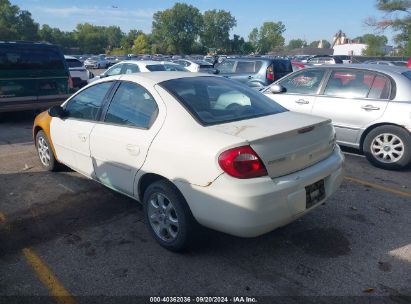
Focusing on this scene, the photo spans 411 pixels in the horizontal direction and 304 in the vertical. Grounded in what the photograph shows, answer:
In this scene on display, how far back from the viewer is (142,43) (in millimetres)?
103750

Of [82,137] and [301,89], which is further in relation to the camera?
[301,89]

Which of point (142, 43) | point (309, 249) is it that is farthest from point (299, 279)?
point (142, 43)

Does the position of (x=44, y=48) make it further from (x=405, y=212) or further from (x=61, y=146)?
(x=405, y=212)

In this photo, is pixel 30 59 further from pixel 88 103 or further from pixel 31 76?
pixel 88 103

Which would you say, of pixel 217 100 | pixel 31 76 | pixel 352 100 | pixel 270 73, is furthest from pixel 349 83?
pixel 31 76

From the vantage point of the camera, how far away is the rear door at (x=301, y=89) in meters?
6.38

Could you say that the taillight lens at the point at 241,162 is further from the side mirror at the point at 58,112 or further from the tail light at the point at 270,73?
the tail light at the point at 270,73

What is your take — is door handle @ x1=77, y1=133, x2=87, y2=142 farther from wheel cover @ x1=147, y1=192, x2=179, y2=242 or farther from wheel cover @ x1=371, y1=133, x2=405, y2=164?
wheel cover @ x1=371, y1=133, x2=405, y2=164

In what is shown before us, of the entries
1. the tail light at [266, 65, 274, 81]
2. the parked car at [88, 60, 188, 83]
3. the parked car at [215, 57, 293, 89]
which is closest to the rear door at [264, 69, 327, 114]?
the parked car at [215, 57, 293, 89]

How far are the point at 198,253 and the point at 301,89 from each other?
14.3ft

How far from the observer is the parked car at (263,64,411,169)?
5422 millimetres

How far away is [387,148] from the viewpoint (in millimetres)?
5566

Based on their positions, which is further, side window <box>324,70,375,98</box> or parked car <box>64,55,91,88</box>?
parked car <box>64,55,91,88</box>

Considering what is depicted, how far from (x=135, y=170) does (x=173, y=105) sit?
708 millimetres
